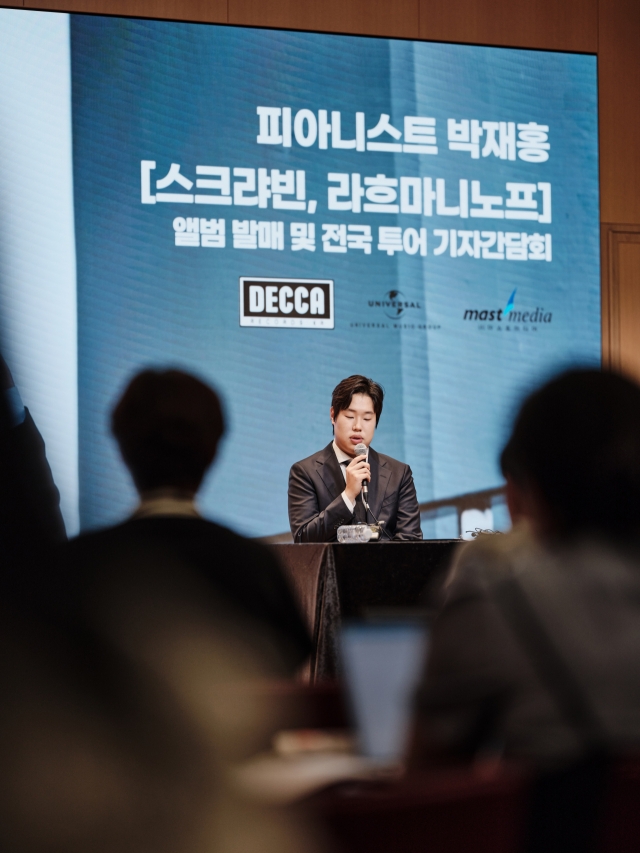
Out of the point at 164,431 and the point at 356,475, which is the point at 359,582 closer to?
the point at 356,475

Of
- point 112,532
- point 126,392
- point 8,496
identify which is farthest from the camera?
point 126,392

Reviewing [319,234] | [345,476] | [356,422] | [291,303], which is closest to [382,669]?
[345,476]

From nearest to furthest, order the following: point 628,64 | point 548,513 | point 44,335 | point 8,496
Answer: point 8,496
point 548,513
point 44,335
point 628,64

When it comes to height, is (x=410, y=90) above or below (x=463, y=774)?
above

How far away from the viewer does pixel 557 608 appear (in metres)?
0.86

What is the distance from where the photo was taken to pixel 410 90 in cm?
446

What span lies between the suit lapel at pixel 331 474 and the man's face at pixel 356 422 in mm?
74

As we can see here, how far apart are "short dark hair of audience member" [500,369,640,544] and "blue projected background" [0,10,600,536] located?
3312mm

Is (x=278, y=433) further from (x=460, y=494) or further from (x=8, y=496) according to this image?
(x=8, y=496)

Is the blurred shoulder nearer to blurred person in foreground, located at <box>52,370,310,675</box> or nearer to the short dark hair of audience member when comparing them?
the short dark hair of audience member

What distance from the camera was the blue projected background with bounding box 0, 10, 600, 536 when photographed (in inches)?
165

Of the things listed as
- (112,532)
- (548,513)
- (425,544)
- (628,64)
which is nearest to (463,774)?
(548,513)

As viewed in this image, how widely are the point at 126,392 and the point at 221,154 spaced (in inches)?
124

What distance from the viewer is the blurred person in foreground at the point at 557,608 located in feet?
2.76
